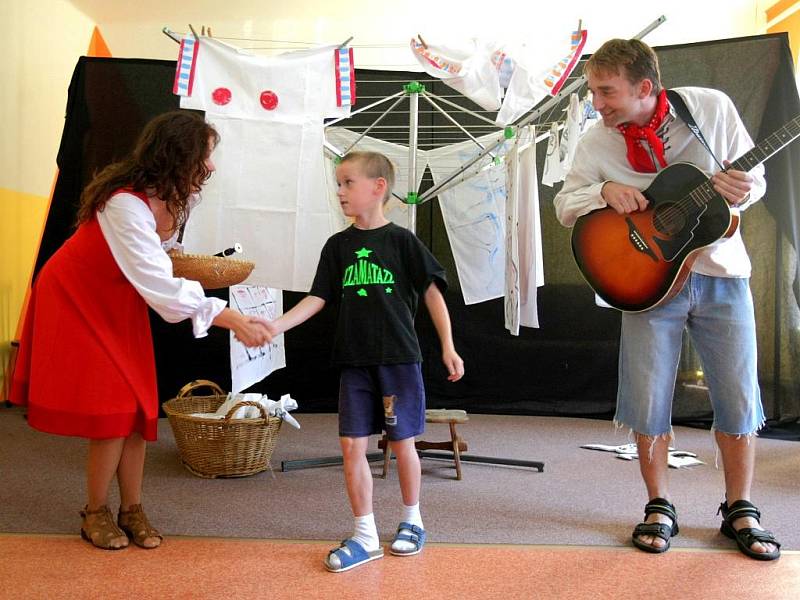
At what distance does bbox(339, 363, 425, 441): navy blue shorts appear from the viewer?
2084 millimetres

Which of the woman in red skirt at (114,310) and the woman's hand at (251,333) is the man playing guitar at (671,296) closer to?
the woman's hand at (251,333)

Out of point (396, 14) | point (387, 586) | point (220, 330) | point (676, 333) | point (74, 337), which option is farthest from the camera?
point (396, 14)

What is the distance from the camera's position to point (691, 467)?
323 cm

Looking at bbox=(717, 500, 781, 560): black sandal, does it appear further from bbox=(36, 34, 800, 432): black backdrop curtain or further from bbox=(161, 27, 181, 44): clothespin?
bbox=(161, 27, 181, 44): clothespin

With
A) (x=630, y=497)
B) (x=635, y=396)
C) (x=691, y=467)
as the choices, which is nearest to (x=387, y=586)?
(x=635, y=396)

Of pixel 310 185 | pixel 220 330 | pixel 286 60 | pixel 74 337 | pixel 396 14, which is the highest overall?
pixel 396 14

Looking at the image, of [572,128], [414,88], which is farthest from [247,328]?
[572,128]

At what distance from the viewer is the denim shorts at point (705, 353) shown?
212 cm

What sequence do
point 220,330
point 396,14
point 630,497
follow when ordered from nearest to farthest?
point 630,497, point 220,330, point 396,14

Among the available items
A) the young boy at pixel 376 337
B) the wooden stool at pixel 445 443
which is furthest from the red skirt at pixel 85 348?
the wooden stool at pixel 445 443

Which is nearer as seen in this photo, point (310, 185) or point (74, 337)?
point (74, 337)

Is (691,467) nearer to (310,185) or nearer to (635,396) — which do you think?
(635,396)

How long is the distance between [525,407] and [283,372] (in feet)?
4.67

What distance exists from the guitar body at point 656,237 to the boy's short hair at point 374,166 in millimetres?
565
